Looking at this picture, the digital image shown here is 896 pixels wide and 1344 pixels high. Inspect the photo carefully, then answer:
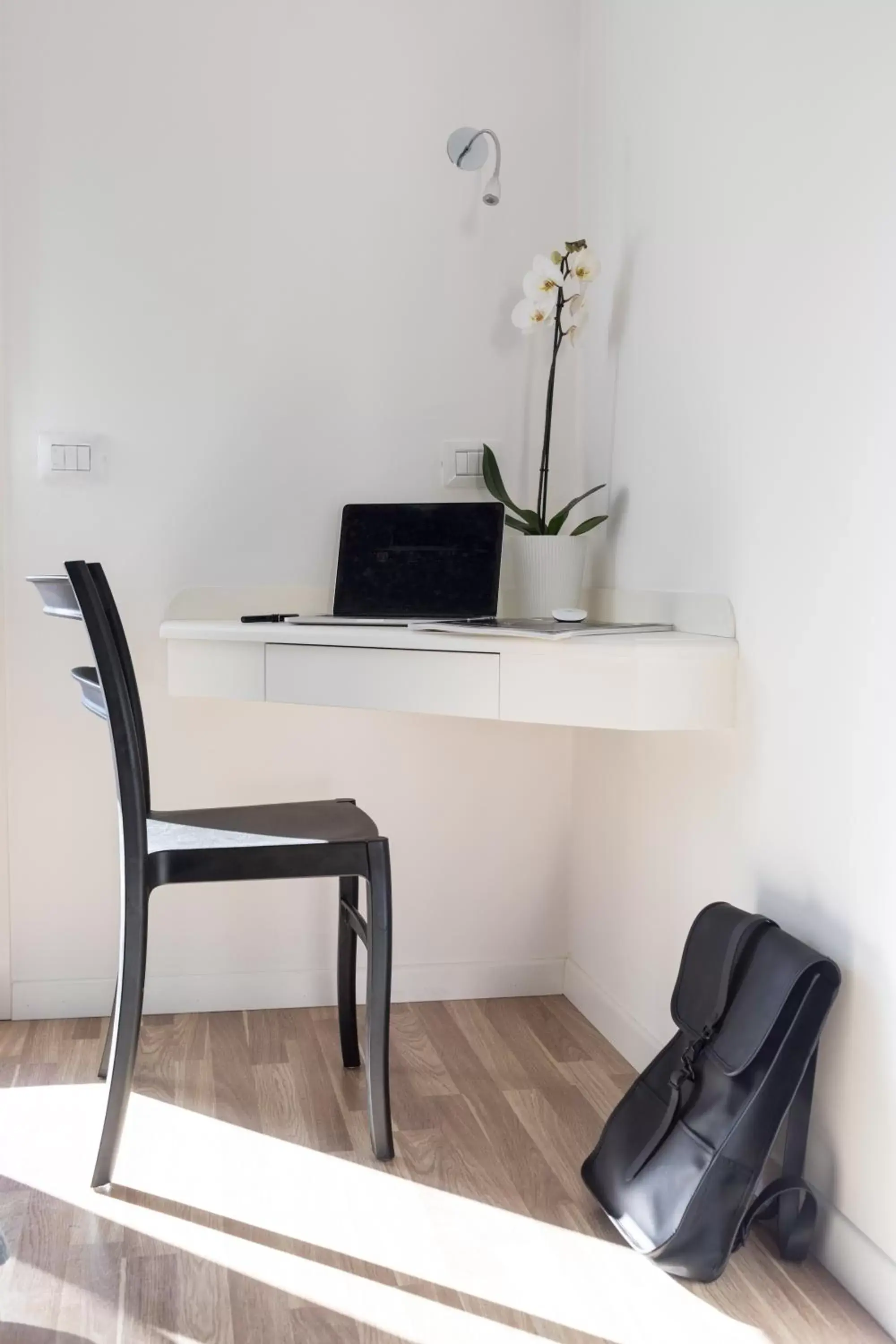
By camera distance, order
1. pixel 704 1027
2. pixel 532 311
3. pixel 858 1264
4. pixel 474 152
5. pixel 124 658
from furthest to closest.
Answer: pixel 474 152 < pixel 532 311 < pixel 124 658 < pixel 704 1027 < pixel 858 1264

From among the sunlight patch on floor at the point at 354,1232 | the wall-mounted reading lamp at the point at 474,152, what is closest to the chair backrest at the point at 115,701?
the sunlight patch on floor at the point at 354,1232

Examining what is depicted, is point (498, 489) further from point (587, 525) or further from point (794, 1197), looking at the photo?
point (794, 1197)

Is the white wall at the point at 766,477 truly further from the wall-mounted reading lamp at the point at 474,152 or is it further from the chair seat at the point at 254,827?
the chair seat at the point at 254,827

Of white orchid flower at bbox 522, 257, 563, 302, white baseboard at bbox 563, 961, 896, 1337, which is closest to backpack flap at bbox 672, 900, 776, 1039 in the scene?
white baseboard at bbox 563, 961, 896, 1337

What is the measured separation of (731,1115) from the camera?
151 cm

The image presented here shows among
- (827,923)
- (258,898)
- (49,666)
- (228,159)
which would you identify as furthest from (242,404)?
(827,923)

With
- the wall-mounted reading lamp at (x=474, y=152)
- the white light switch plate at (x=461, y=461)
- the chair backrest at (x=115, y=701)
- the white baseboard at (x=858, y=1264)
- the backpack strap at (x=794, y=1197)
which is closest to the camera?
Answer: the white baseboard at (x=858, y=1264)

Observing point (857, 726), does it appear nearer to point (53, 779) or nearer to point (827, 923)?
point (827, 923)

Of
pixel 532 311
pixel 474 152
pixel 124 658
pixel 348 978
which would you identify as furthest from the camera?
pixel 474 152

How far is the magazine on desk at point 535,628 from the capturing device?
1802mm

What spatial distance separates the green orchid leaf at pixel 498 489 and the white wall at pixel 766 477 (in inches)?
6.6

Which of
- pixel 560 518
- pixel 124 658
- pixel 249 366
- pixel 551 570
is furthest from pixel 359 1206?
pixel 249 366

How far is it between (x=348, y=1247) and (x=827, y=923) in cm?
76

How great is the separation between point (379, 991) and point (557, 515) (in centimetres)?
102
